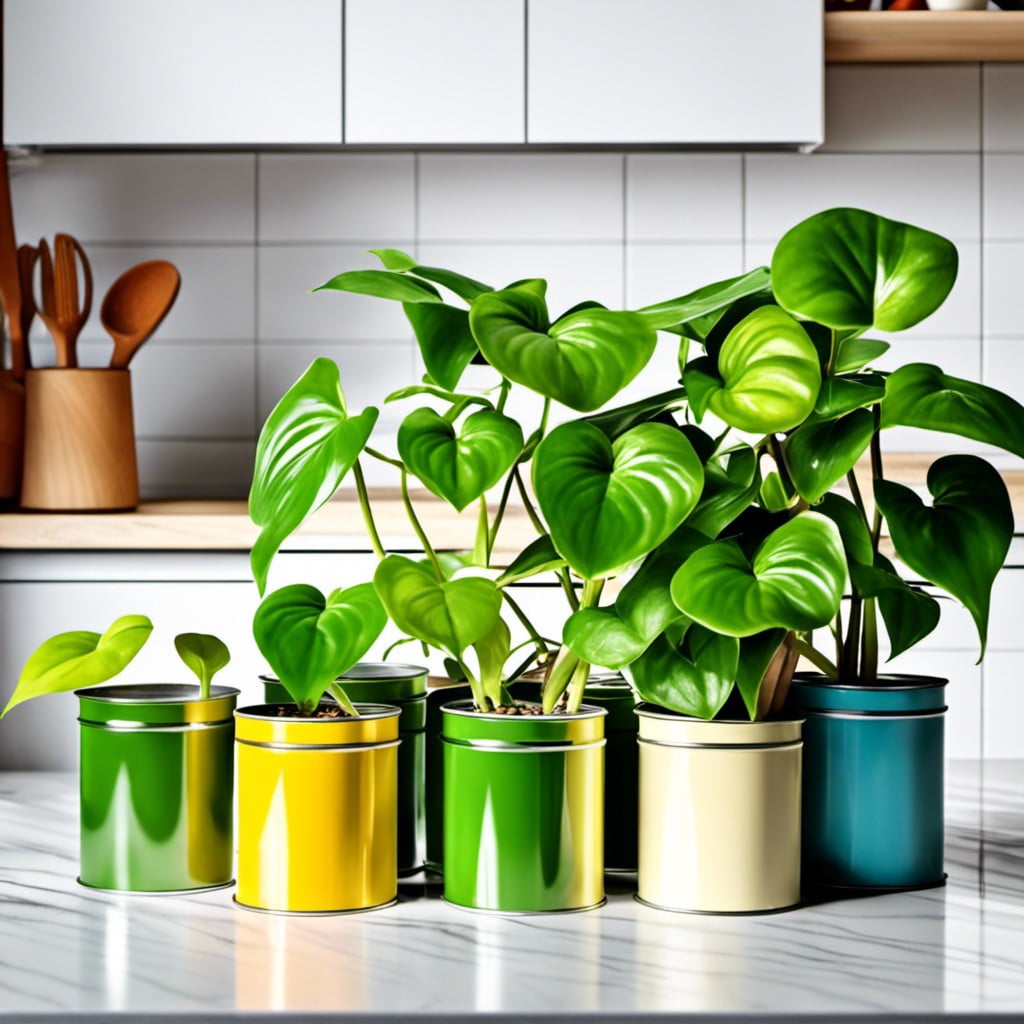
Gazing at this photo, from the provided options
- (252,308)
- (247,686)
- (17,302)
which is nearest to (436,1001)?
(247,686)

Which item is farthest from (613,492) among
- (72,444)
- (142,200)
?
(142,200)

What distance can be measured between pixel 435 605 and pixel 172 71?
1.72 meters

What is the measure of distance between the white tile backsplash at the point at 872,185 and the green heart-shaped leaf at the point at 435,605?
1.94 metres

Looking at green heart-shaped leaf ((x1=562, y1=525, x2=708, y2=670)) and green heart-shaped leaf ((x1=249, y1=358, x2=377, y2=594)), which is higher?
green heart-shaped leaf ((x1=249, y1=358, x2=377, y2=594))

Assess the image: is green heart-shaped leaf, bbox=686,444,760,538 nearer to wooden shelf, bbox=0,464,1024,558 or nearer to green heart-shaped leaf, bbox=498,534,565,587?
green heart-shaped leaf, bbox=498,534,565,587

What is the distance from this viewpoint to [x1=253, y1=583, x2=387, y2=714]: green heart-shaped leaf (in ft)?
2.17

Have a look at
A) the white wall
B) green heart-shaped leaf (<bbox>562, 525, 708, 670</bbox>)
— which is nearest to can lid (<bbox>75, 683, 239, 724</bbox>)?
green heart-shaped leaf (<bbox>562, 525, 708, 670</bbox>)

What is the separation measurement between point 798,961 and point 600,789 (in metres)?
0.16

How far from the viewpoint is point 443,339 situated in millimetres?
Answer: 748

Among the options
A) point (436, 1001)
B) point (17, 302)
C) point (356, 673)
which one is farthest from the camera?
point (17, 302)

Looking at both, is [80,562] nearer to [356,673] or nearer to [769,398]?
[356,673]

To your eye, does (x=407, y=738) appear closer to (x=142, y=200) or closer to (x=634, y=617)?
(x=634, y=617)

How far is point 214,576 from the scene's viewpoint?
1981mm

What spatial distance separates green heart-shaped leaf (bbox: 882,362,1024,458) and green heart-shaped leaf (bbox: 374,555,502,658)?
0.74 ft
